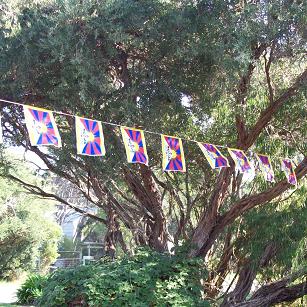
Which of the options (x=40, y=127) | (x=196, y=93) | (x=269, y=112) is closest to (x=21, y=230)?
(x=196, y=93)

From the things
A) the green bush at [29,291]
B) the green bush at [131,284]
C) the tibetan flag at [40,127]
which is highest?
the green bush at [29,291]

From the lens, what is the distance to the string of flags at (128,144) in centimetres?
610

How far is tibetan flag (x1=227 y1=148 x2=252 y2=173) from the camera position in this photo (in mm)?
8055

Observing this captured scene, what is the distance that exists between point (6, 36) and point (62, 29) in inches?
39.3

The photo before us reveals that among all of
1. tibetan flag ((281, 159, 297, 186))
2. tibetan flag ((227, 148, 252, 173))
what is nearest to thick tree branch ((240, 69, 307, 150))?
tibetan flag ((227, 148, 252, 173))

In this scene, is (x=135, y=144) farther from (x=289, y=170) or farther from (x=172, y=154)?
(x=289, y=170)

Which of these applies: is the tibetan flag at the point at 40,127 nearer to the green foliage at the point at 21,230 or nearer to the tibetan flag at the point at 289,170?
the tibetan flag at the point at 289,170

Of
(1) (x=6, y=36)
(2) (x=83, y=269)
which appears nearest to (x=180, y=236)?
(2) (x=83, y=269)

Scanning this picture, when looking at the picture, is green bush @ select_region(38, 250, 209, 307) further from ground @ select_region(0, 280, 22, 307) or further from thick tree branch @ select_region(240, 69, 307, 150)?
ground @ select_region(0, 280, 22, 307)

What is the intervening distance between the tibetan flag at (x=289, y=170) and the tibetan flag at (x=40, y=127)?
406 centimetres

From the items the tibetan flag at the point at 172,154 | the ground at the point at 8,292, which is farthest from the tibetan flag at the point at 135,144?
the ground at the point at 8,292

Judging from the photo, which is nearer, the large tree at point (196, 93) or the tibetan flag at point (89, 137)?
the tibetan flag at point (89, 137)

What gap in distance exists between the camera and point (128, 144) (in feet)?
22.9

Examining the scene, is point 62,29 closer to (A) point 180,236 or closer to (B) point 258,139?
(B) point 258,139
